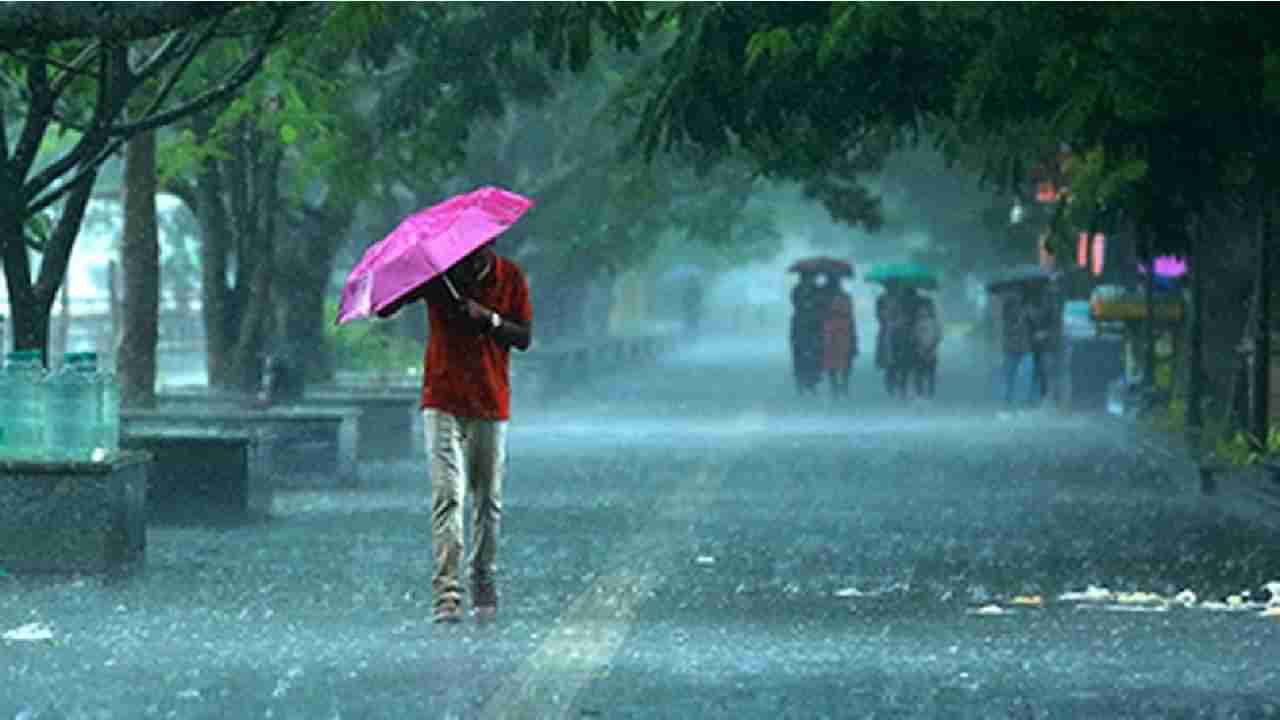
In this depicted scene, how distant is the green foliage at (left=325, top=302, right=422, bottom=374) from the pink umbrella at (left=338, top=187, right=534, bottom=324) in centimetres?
2865

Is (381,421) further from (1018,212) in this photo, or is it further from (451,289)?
(1018,212)

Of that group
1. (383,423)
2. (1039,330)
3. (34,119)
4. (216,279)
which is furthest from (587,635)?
(1039,330)

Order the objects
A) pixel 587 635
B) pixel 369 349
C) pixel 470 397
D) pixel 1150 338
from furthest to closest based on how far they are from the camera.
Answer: pixel 369 349 → pixel 1150 338 → pixel 470 397 → pixel 587 635

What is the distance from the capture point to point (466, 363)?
14.7 m

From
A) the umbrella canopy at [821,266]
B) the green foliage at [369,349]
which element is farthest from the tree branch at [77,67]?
the umbrella canopy at [821,266]

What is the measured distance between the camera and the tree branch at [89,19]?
15.4 metres

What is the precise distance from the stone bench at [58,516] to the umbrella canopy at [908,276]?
123ft

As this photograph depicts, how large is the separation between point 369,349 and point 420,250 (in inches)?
1244

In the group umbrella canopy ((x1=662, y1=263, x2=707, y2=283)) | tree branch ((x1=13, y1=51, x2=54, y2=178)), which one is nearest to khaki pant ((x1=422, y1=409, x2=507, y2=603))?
tree branch ((x1=13, y1=51, x2=54, y2=178))

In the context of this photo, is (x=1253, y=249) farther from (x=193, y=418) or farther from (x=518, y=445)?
(x=193, y=418)

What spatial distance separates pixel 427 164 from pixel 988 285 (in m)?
21.2

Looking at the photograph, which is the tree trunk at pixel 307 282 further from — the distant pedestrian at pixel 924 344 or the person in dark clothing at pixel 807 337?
the person in dark clothing at pixel 807 337

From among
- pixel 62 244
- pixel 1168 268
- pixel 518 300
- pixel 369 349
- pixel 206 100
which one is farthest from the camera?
pixel 369 349

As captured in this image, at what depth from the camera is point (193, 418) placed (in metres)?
25.3
